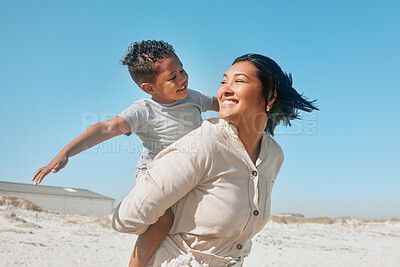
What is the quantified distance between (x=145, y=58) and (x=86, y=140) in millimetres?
871

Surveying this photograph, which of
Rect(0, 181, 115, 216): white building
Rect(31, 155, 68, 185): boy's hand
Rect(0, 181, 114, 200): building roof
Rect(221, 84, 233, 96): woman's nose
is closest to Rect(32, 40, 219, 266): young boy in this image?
Rect(31, 155, 68, 185): boy's hand

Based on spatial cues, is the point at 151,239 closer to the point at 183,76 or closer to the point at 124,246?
the point at 183,76

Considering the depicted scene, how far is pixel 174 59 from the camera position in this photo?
300 centimetres

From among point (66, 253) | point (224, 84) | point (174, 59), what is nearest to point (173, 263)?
point (224, 84)

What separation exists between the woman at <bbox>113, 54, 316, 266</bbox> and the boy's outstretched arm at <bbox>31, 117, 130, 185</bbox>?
0.58m

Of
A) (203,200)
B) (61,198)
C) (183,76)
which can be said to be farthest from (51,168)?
(61,198)

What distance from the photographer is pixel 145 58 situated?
3006mm

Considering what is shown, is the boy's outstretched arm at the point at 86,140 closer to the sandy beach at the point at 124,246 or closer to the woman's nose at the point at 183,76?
the woman's nose at the point at 183,76

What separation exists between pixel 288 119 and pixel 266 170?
1.97ft

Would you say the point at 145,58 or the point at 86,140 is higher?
the point at 145,58

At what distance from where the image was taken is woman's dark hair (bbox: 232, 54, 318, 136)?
85.2 inches

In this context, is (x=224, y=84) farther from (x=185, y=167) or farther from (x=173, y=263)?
(x=173, y=263)

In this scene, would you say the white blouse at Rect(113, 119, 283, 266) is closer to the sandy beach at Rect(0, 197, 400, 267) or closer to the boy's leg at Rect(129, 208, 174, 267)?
the boy's leg at Rect(129, 208, 174, 267)

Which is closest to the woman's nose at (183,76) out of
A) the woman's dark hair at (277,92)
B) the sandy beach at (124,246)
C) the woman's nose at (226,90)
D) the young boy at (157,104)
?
the young boy at (157,104)
